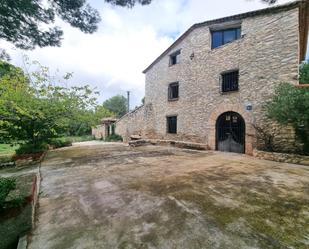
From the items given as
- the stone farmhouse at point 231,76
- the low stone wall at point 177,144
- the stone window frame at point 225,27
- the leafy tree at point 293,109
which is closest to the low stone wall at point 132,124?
the stone farmhouse at point 231,76

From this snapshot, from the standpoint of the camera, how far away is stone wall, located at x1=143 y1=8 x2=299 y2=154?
6820 mm

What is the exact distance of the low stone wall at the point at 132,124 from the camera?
573 inches

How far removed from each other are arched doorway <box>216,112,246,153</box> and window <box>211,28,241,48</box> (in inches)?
161

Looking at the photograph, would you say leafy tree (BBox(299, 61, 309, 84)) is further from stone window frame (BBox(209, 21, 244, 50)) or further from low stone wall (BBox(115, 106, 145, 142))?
low stone wall (BBox(115, 106, 145, 142))

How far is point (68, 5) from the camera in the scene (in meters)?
4.55

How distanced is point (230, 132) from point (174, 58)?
7.06 metres

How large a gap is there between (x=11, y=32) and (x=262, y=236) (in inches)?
287

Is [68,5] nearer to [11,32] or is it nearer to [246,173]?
[11,32]

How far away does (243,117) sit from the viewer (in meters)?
7.82

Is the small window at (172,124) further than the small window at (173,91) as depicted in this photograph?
No

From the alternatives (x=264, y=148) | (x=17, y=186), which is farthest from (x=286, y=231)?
(x=264, y=148)

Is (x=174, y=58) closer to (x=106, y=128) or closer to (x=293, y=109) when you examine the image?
(x=293, y=109)

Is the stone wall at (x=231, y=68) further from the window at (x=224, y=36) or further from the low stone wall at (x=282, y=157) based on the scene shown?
the low stone wall at (x=282, y=157)

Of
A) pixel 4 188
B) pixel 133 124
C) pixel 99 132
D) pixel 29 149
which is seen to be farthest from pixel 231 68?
pixel 99 132
